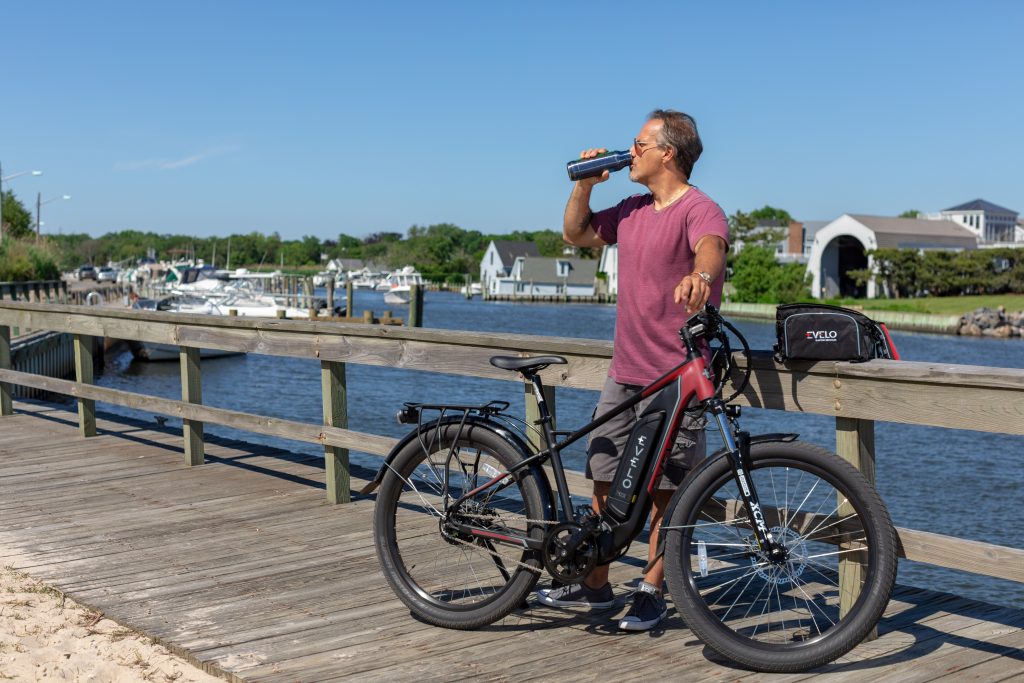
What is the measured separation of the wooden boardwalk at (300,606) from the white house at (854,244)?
9107 centimetres

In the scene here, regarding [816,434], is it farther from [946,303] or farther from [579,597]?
[946,303]

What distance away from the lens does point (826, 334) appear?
367 centimetres

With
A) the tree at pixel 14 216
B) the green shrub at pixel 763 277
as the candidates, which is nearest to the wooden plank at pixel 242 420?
the tree at pixel 14 216

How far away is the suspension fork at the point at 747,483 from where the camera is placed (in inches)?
135

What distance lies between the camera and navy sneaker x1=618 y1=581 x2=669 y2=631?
385 cm

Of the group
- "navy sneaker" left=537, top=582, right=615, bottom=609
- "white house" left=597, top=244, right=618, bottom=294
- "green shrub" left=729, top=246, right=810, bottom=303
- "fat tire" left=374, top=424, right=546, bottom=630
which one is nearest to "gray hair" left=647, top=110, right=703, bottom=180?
"fat tire" left=374, top=424, right=546, bottom=630

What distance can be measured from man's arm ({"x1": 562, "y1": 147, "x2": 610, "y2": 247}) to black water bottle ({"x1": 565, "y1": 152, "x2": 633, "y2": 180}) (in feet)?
0.15

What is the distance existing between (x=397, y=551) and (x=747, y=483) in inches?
56.2

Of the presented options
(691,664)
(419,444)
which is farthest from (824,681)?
(419,444)

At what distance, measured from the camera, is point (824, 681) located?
3377 millimetres


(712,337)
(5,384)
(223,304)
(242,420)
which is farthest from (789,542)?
(223,304)

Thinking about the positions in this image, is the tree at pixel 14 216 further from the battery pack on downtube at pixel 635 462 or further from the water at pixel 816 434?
the battery pack on downtube at pixel 635 462

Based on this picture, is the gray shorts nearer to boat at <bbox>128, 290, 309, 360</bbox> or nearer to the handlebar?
the handlebar

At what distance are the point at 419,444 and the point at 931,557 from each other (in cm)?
180
